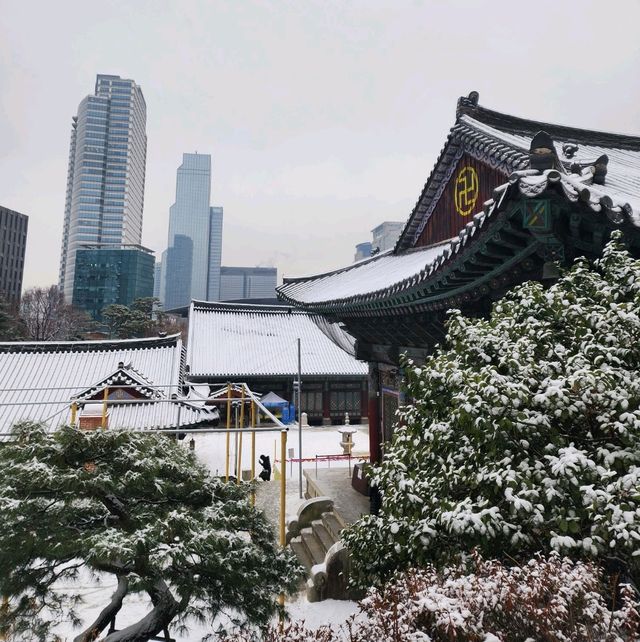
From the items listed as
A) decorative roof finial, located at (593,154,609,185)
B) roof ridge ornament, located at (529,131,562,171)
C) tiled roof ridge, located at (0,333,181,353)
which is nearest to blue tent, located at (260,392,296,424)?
tiled roof ridge, located at (0,333,181,353)

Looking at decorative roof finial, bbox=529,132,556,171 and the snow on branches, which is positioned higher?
decorative roof finial, bbox=529,132,556,171

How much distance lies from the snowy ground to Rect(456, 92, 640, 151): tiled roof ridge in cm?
1011

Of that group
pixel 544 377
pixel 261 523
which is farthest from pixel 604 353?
pixel 261 523

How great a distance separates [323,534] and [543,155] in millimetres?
8829

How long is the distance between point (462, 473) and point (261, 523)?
2.33 metres

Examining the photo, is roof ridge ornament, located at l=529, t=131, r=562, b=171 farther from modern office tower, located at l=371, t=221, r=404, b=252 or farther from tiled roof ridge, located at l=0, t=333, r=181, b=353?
modern office tower, located at l=371, t=221, r=404, b=252

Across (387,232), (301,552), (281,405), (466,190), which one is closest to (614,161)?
(466,190)

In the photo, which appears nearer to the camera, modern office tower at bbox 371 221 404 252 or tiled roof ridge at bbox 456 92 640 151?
tiled roof ridge at bbox 456 92 640 151

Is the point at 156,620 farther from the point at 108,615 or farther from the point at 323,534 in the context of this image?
the point at 323,534

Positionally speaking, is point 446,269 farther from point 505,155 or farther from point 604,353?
point 505,155

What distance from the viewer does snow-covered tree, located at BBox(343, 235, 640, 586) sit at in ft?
9.12

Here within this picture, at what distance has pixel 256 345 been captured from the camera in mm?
31672

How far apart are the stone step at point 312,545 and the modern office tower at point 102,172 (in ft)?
346

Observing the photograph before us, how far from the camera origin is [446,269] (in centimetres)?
543
